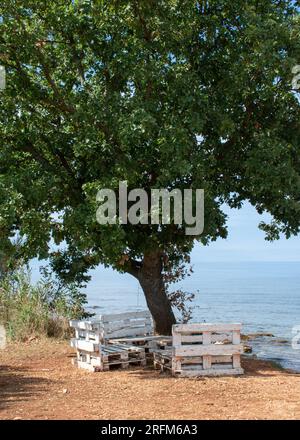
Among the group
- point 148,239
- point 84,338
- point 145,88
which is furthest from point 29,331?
point 145,88

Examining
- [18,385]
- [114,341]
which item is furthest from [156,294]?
[18,385]

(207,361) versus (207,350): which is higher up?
(207,350)

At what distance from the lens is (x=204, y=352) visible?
1248 cm

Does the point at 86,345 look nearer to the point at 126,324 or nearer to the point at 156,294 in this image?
the point at 126,324

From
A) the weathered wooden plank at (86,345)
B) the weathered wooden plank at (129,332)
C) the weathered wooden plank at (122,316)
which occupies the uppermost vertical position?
the weathered wooden plank at (122,316)

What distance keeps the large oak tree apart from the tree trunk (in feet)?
0.94

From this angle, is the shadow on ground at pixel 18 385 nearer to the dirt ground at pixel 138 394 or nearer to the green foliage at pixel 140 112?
the dirt ground at pixel 138 394

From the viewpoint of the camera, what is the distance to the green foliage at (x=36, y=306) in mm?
18047

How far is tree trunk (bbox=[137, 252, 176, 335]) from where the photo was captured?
16172 millimetres

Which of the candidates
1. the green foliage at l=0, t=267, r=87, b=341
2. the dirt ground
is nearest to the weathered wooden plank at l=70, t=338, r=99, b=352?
the dirt ground

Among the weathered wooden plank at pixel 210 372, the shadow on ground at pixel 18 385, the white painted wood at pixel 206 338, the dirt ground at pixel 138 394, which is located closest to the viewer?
the dirt ground at pixel 138 394

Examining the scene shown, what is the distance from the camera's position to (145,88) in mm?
14250

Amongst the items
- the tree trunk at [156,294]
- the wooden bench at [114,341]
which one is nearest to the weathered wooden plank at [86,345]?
the wooden bench at [114,341]

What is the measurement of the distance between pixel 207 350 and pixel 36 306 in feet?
25.3
